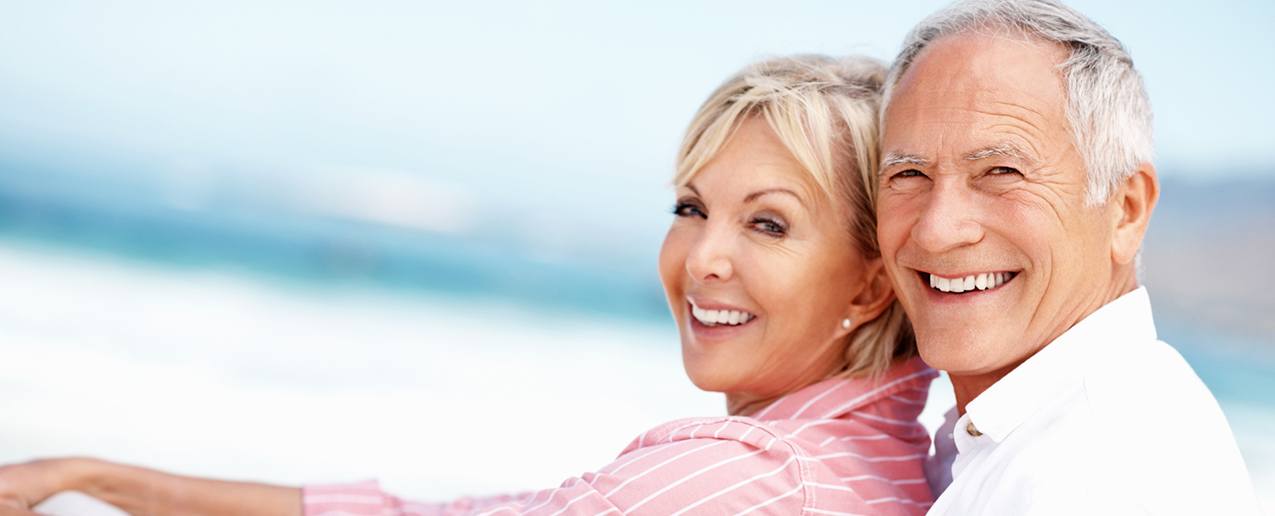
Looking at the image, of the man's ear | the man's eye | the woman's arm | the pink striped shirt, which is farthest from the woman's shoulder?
the woman's arm

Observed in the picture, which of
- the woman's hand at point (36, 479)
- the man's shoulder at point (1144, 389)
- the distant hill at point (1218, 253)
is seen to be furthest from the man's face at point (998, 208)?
the distant hill at point (1218, 253)

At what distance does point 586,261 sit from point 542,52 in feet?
10.9

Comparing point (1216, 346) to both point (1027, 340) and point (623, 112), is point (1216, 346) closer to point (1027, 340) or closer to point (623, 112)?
point (623, 112)

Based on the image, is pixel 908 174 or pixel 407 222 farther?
pixel 407 222

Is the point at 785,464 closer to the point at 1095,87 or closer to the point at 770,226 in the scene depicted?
the point at 770,226

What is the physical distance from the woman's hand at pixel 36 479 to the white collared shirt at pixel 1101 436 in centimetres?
154

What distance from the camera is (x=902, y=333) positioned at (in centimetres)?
236

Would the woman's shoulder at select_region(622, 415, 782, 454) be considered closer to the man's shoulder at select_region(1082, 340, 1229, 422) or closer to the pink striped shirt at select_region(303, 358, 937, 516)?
the pink striped shirt at select_region(303, 358, 937, 516)

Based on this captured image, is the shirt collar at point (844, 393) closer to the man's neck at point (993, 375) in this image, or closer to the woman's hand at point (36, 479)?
the man's neck at point (993, 375)

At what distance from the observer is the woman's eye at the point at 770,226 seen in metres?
2.28

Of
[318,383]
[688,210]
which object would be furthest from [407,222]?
[688,210]

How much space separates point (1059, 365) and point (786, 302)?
570 mm

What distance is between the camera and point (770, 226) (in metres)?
2.29

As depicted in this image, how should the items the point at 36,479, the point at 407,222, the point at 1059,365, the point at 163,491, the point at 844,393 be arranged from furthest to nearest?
the point at 407,222
the point at 163,491
the point at 36,479
the point at 844,393
the point at 1059,365
